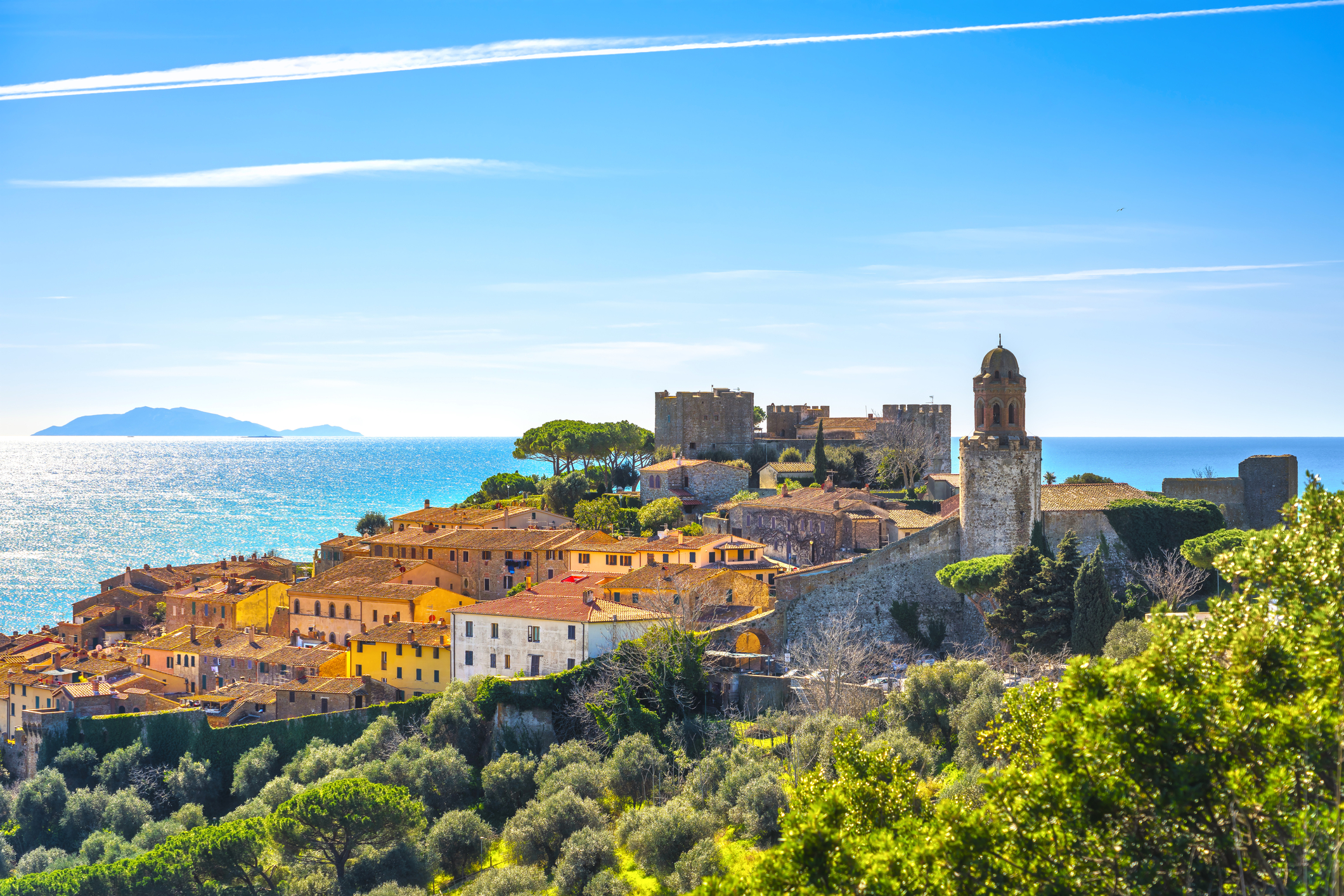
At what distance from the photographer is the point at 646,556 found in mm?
46406

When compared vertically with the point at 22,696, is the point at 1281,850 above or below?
above

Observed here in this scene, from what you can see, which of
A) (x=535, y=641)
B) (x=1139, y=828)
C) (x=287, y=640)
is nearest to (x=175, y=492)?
(x=287, y=640)

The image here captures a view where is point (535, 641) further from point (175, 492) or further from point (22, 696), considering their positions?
point (175, 492)

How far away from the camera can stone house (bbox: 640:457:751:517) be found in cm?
6053

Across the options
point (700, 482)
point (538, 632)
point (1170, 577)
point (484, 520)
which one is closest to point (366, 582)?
point (484, 520)

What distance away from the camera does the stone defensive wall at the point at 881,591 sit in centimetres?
3669

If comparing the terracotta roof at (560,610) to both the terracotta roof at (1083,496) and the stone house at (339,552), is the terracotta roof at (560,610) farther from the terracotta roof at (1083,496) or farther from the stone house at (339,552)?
the stone house at (339,552)

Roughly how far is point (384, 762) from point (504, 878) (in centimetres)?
885

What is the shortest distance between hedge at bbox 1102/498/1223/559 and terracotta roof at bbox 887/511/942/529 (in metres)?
6.09

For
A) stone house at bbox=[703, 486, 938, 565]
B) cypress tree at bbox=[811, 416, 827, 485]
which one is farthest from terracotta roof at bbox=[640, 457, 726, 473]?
stone house at bbox=[703, 486, 938, 565]

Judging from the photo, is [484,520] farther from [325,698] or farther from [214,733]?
[214,733]

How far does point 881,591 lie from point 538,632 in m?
11.4

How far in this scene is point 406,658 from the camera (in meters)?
41.4

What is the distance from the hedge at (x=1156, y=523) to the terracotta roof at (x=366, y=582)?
26.5 metres
